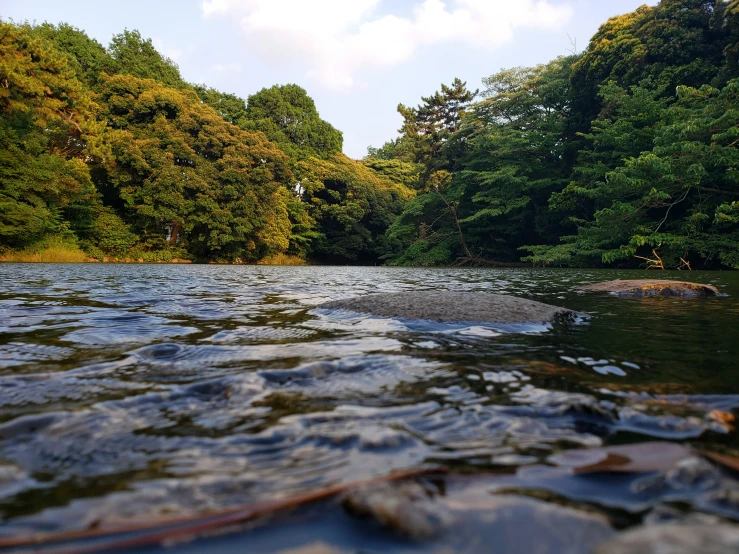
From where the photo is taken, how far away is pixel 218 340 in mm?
2527

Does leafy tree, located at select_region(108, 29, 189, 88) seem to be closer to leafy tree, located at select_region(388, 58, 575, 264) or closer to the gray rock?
leafy tree, located at select_region(388, 58, 575, 264)

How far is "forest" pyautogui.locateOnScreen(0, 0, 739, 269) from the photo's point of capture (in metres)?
13.6

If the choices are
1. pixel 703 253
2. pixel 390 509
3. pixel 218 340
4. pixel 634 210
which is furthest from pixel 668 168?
pixel 390 509

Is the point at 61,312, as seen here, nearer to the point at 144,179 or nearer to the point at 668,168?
the point at 668,168

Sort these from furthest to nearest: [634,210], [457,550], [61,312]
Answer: [634,210], [61,312], [457,550]

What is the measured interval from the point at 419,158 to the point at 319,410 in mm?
28129

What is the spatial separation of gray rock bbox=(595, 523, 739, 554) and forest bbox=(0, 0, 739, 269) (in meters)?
13.3

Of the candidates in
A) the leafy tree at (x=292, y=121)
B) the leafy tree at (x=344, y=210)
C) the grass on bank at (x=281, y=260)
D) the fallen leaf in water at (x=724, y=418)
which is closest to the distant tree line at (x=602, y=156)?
the leafy tree at (x=344, y=210)

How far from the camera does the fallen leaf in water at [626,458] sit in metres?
0.97

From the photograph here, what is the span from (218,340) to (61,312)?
1.95 m

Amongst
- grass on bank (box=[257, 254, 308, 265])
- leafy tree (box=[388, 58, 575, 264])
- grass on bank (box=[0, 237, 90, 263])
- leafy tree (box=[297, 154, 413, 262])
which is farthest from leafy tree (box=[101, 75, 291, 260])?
leafy tree (box=[388, 58, 575, 264])

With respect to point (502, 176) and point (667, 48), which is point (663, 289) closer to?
point (502, 176)

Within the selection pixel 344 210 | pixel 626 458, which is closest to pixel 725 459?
pixel 626 458

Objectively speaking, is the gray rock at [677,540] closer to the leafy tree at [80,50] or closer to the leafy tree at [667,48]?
the leafy tree at [667,48]
